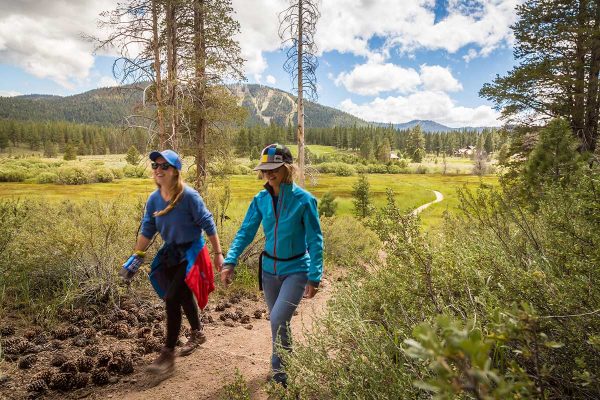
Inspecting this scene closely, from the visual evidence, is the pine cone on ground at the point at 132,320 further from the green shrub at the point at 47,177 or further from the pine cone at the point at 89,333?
the green shrub at the point at 47,177

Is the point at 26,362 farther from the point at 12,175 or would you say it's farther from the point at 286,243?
the point at 12,175

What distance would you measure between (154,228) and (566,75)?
1723 centimetres

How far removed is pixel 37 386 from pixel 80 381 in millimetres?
365

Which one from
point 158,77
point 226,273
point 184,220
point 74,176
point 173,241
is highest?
point 158,77

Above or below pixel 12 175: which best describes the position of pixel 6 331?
below

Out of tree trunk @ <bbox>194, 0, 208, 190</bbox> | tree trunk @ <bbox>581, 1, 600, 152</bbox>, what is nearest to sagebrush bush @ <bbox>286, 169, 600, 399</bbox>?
tree trunk @ <bbox>194, 0, 208, 190</bbox>

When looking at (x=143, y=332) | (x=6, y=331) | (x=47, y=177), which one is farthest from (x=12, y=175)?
(x=143, y=332)

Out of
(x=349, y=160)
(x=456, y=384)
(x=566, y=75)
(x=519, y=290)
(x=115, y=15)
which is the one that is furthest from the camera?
(x=349, y=160)

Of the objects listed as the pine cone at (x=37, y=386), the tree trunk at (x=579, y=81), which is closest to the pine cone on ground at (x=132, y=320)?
the pine cone at (x=37, y=386)

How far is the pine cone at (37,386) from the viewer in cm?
339

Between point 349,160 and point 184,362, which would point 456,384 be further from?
point 349,160

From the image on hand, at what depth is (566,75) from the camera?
1418 cm

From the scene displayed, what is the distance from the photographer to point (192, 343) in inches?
173

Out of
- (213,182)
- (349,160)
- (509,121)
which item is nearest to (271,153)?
(213,182)
